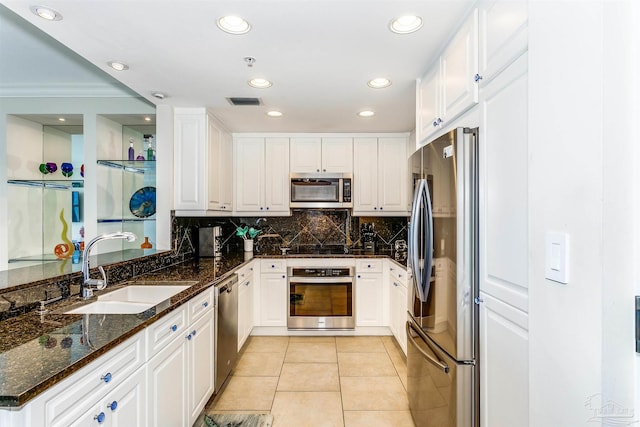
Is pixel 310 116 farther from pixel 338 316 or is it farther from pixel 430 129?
pixel 338 316

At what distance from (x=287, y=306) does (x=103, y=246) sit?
195 centimetres

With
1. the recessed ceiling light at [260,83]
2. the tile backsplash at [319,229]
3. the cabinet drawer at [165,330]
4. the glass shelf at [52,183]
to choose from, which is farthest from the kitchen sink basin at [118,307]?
the tile backsplash at [319,229]

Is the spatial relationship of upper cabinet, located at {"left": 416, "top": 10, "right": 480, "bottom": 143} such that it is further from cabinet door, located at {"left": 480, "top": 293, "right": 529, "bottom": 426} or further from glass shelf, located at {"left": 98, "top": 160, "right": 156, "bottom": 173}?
glass shelf, located at {"left": 98, "top": 160, "right": 156, "bottom": 173}

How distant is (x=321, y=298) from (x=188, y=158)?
2.00 meters

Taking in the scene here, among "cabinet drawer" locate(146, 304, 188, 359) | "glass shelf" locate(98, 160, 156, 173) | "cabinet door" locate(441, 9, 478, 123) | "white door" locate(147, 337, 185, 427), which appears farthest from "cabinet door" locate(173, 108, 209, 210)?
"cabinet door" locate(441, 9, 478, 123)

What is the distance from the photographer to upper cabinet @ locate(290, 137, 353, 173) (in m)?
3.85

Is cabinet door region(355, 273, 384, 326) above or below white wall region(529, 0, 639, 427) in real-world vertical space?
below

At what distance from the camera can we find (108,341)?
3.77ft

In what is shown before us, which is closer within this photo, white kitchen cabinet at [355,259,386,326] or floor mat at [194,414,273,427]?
floor mat at [194,414,273,427]

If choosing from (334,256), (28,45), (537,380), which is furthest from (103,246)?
(537,380)

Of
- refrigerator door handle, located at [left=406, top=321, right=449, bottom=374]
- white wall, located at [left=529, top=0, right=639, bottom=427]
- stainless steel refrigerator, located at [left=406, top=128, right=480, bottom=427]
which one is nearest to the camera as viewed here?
white wall, located at [left=529, top=0, right=639, bottom=427]

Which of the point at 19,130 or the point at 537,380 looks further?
the point at 19,130

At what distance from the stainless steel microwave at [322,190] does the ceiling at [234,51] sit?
32.1 inches

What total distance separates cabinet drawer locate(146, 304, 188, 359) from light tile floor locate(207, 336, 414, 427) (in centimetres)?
89
